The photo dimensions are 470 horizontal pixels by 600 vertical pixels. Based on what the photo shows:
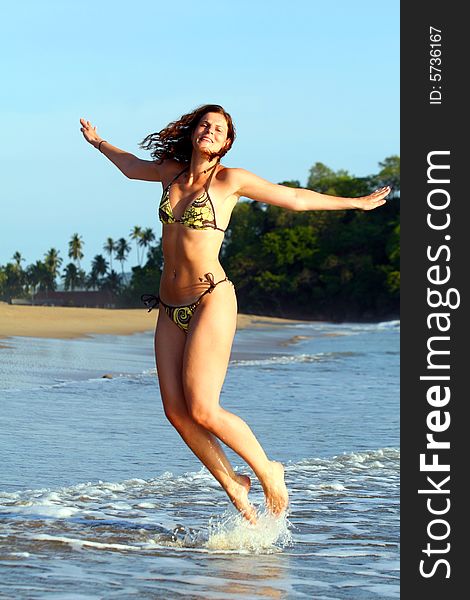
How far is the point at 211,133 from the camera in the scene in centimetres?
530

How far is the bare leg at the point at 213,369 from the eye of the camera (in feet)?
16.6

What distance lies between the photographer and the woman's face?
17.3ft

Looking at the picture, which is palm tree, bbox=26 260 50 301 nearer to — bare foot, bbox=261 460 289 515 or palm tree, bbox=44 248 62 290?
palm tree, bbox=44 248 62 290

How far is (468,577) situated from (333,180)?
9466 centimetres

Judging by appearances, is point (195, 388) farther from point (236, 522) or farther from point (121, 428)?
point (121, 428)

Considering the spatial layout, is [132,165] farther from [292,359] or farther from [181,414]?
[292,359]

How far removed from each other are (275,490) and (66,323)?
A: 989 inches

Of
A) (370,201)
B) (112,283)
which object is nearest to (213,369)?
(370,201)

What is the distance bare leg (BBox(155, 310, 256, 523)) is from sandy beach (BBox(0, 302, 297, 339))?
1622 cm

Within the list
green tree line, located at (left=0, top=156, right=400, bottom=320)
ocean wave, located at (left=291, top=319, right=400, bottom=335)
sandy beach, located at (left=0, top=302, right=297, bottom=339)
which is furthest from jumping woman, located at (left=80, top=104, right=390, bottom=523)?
green tree line, located at (left=0, top=156, right=400, bottom=320)

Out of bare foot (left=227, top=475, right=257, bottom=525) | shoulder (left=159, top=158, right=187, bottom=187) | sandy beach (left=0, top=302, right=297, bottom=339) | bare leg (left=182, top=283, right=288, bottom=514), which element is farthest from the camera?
sandy beach (left=0, top=302, right=297, bottom=339)

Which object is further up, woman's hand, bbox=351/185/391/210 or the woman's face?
the woman's face

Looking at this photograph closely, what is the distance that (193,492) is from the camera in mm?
6613

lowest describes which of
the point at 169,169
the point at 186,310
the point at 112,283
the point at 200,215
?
the point at 186,310
